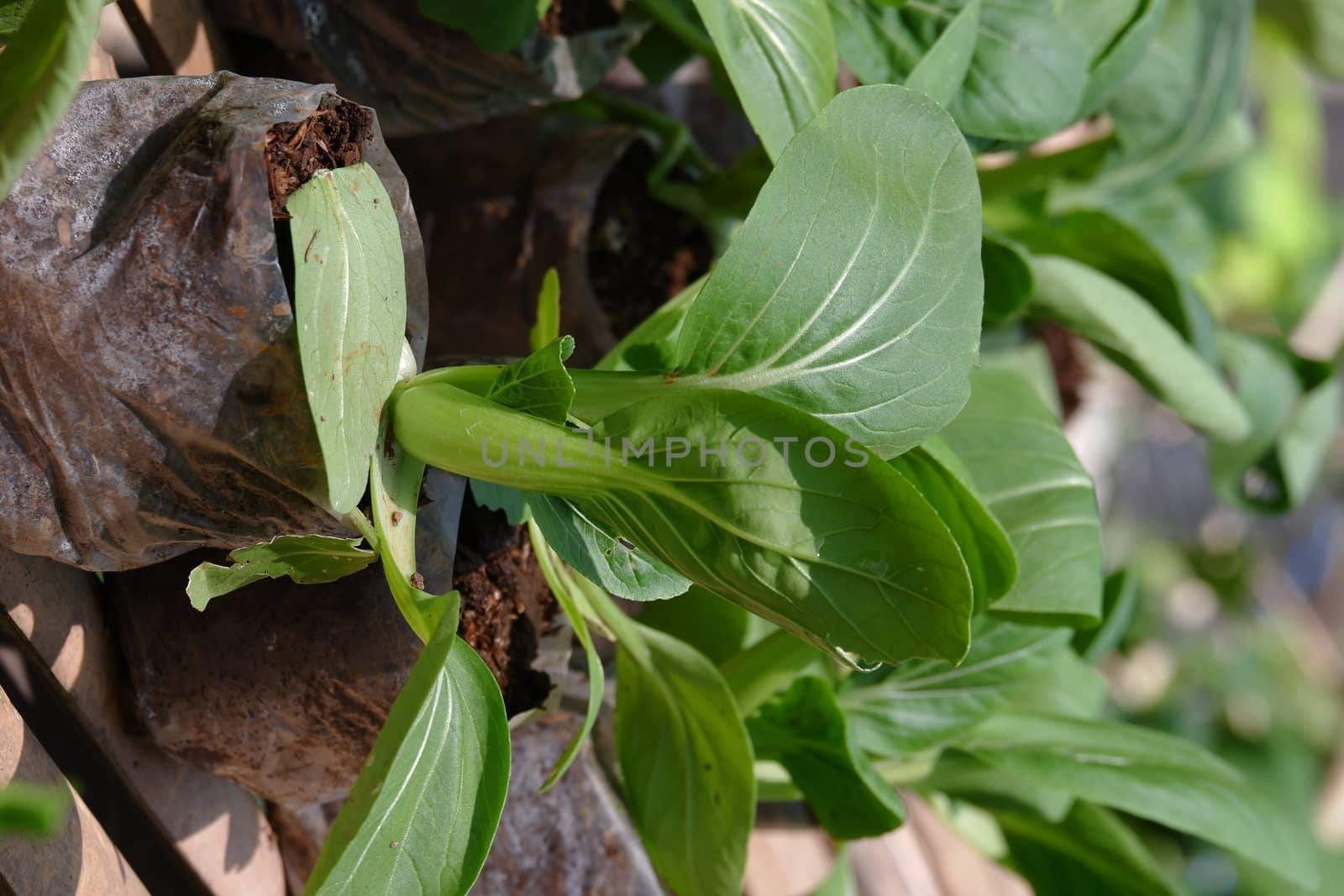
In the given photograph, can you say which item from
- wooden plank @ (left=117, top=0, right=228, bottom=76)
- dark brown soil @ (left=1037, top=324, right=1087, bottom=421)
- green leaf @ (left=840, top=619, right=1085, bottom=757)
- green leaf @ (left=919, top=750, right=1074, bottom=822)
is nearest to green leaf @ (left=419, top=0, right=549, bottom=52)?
wooden plank @ (left=117, top=0, right=228, bottom=76)

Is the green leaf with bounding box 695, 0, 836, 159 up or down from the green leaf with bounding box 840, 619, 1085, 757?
up

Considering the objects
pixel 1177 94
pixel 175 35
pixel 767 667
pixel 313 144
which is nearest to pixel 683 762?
pixel 767 667

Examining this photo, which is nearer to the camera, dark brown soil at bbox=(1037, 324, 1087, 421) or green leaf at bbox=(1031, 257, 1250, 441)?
green leaf at bbox=(1031, 257, 1250, 441)

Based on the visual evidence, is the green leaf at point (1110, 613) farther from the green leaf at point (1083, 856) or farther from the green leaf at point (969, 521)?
the green leaf at point (969, 521)

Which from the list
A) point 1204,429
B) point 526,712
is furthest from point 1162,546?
point 526,712

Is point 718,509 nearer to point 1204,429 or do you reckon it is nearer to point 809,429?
point 809,429

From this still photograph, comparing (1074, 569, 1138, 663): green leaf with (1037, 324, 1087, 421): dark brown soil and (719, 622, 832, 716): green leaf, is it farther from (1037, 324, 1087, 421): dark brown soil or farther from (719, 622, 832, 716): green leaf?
(1037, 324, 1087, 421): dark brown soil

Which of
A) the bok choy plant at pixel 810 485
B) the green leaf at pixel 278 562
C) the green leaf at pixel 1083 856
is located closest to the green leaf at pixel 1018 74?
the bok choy plant at pixel 810 485

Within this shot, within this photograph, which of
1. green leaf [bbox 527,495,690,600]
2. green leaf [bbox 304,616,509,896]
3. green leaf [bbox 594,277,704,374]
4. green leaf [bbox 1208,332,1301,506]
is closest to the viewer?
green leaf [bbox 304,616,509,896]
